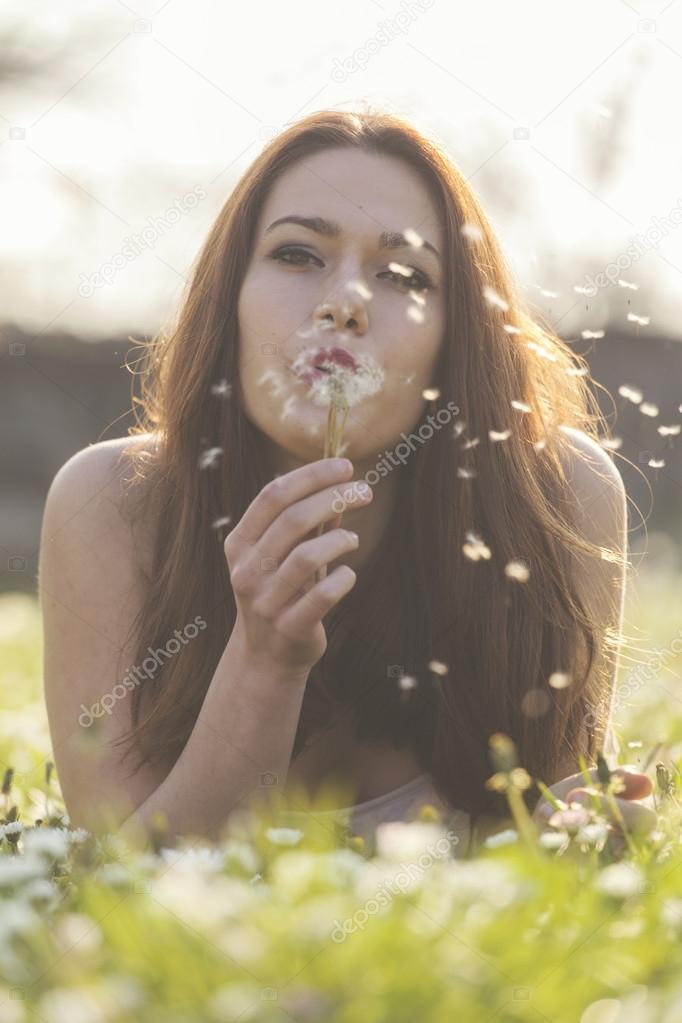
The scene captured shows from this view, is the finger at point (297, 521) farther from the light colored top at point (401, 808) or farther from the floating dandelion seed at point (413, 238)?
the light colored top at point (401, 808)

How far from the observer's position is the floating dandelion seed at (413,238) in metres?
2.16

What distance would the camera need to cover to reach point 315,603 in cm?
186

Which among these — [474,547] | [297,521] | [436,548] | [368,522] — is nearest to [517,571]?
[474,547]

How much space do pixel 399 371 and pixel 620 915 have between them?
121cm

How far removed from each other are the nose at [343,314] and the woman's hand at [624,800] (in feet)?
2.97

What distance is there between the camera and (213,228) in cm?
265

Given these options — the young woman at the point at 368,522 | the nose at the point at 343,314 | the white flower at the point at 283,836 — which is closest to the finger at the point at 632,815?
the white flower at the point at 283,836

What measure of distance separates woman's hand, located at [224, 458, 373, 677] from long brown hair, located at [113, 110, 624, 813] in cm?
56

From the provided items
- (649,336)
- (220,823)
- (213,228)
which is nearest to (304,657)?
(220,823)

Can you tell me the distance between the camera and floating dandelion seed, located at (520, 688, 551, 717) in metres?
2.52

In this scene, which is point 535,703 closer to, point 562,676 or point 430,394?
point 562,676

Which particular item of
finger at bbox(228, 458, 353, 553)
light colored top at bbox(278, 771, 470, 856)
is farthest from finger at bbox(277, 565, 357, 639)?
light colored top at bbox(278, 771, 470, 856)

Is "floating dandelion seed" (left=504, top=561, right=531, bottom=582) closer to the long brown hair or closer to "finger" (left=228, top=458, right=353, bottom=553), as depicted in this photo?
the long brown hair

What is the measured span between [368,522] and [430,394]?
1.81ft
